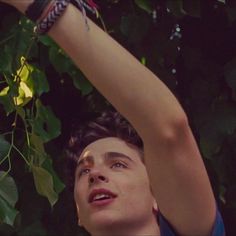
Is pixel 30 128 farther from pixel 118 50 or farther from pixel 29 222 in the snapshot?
pixel 118 50

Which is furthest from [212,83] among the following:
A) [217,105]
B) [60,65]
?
[60,65]

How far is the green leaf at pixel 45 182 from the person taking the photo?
2.00 metres

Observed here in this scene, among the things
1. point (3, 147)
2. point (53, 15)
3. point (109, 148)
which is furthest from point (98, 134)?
point (53, 15)

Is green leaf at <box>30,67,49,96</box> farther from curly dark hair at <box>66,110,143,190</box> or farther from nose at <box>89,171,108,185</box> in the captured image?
nose at <box>89,171,108,185</box>

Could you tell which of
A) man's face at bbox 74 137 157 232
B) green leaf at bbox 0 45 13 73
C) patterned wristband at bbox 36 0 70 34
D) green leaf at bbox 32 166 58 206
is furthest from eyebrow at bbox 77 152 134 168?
green leaf at bbox 0 45 13 73

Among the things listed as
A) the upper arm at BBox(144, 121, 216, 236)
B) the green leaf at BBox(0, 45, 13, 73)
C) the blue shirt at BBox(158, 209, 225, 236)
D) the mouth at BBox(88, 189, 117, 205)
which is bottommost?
the green leaf at BBox(0, 45, 13, 73)

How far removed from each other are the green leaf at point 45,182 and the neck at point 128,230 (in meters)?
0.48

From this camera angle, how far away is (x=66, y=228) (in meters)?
2.58

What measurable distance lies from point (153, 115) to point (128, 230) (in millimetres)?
361

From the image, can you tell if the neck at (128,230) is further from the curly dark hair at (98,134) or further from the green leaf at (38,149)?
the green leaf at (38,149)

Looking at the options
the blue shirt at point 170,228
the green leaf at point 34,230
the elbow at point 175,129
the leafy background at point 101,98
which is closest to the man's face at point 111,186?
the blue shirt at point 170,228

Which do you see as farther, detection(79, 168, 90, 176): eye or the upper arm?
detection(79, 168, 90, 176): eye

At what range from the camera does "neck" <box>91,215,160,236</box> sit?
151 cm

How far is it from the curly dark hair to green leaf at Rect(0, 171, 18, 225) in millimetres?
247
